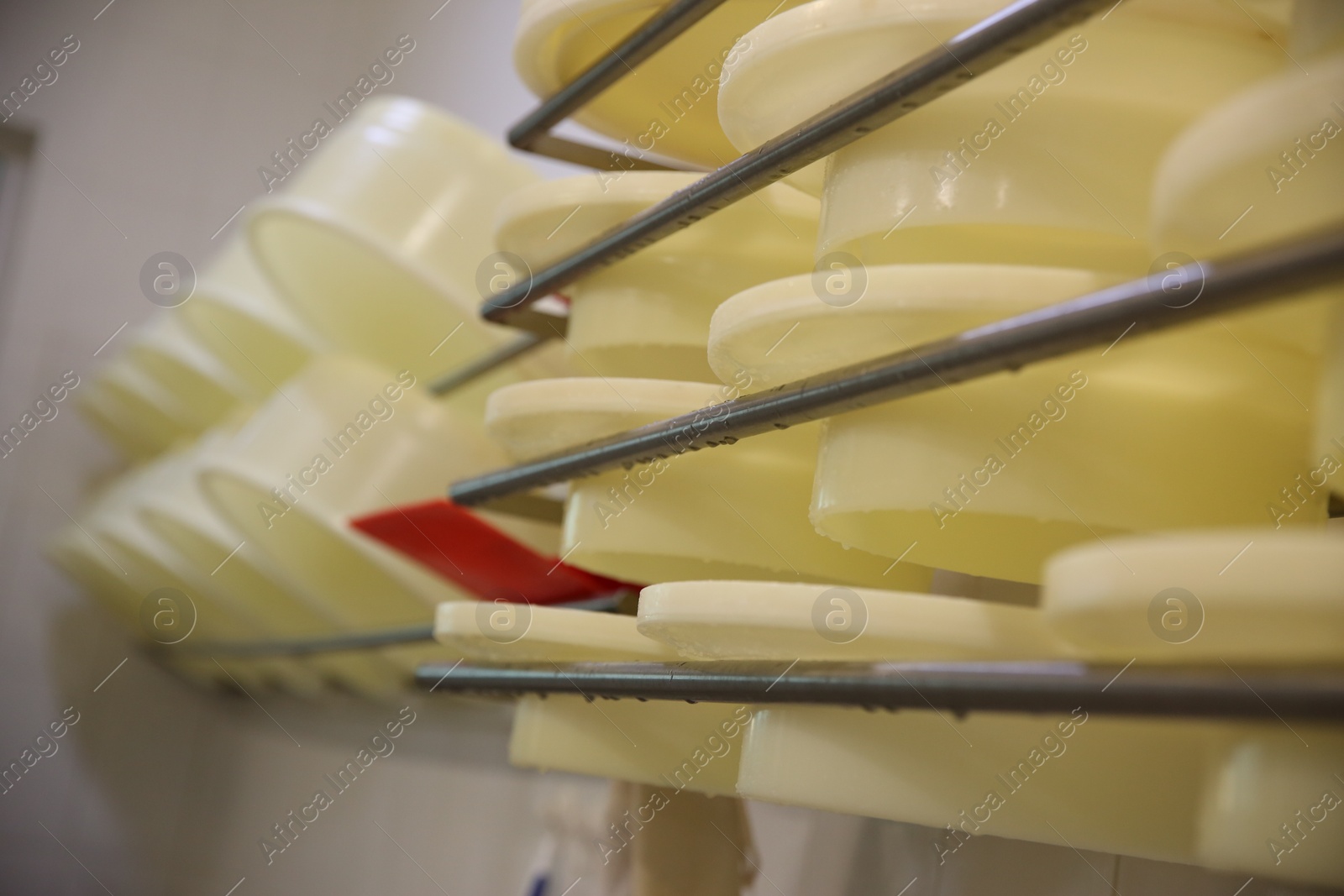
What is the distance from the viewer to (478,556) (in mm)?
797

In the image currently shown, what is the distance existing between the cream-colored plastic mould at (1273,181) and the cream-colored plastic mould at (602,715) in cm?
31

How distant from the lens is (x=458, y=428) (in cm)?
98

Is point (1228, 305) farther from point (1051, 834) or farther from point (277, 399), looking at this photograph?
point (277, 399)

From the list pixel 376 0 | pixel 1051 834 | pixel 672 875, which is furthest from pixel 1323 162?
pixel 376 0

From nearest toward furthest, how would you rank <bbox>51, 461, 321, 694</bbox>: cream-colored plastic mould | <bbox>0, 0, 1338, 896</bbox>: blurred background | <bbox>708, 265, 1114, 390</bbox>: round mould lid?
<bbox>708, 265, 1114, 390</bbox>: round mould lid, <bbox>51, 461, 321, 694</bbox>: cream-colored plastic mould, <bbox>0, 0, 1338, 896</bbox>: blurred background

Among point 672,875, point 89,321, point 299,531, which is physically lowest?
point 672,875

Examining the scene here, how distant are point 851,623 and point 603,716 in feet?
0.79

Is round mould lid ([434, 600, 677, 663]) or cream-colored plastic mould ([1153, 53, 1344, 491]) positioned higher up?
cream-colored plastic mould ([1153, 53, 1344, 491])

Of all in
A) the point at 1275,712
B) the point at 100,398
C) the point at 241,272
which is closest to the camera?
the point at 1275,712

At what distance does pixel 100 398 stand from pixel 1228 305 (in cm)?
167

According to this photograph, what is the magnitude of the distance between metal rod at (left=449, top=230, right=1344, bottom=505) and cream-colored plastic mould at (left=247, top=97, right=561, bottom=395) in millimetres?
530

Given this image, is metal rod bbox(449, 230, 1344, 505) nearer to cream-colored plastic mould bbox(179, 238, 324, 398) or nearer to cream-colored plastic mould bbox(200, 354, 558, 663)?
cream-colored plastic mould bbox(200, 354, 558, 663)

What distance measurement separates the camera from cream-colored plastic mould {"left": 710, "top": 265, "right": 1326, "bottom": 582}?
36 cm

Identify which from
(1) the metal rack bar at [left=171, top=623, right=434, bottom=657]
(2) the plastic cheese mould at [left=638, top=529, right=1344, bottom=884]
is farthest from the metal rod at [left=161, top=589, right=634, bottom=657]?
(2) the plastic cheese mould at [left=638, top=529, right=1344, bottom=884]
